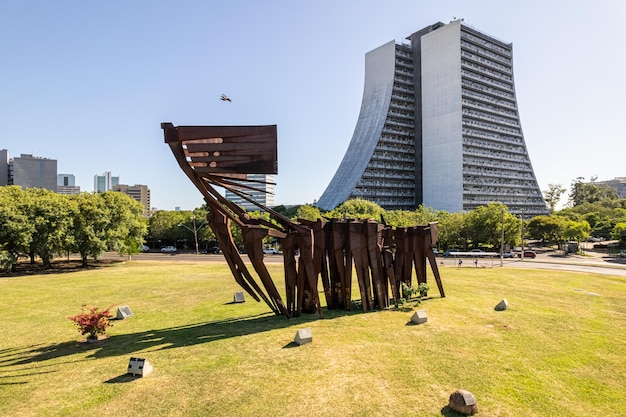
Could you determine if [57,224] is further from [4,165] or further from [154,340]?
[4,165]

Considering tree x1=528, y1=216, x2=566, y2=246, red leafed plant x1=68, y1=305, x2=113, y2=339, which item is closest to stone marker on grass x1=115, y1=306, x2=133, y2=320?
red leafed plant x1=68, y1=305, x2=113, y2=339

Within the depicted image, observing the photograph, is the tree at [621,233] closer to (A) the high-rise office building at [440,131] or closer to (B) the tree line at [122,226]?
(B) the tree line at [122,226]

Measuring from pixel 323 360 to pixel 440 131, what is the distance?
80.4 meters

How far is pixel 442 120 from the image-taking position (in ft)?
273

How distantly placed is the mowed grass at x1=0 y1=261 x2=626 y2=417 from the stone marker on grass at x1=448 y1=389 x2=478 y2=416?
0.23 metres

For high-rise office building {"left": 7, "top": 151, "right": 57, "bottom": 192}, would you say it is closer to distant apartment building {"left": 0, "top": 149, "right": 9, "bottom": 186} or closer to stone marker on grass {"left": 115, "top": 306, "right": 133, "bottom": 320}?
distant apartment building {"left": 0, "top": 149, "right": 9, "bottom": 186}

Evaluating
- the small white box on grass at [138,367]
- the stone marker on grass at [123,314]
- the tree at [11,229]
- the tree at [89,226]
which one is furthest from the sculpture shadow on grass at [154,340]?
the tree at [89,226]

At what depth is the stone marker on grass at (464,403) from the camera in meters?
7.95

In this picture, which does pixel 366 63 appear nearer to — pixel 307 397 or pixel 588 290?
pixel 588 290

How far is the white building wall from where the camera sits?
263ft

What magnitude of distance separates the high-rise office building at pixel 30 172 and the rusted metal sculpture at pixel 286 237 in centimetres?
15461

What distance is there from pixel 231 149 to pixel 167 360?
7.13 m

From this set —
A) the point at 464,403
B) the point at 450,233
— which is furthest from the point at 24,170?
the point at 464,403

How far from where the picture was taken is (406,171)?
3573 inches
